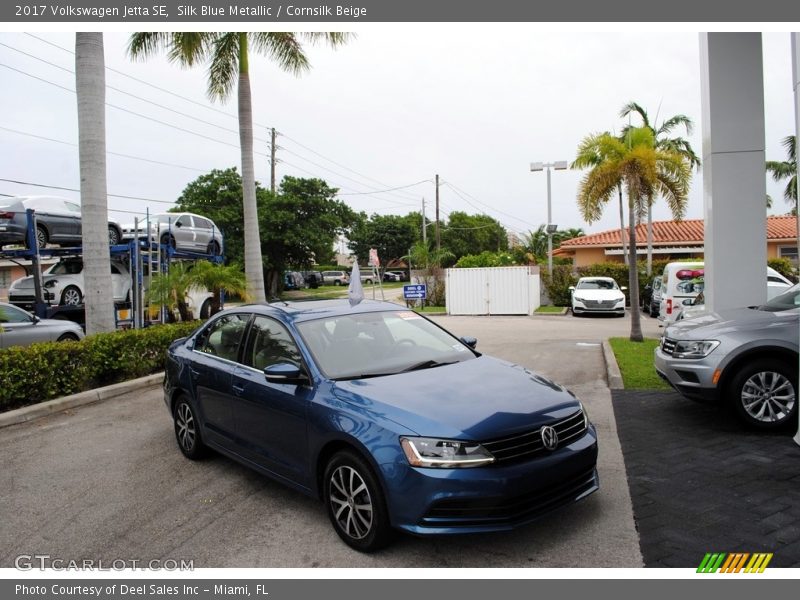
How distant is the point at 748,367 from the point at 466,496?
160 inches

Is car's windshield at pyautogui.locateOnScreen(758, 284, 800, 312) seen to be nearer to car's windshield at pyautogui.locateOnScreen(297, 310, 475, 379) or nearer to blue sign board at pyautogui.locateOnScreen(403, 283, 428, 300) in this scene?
car's windshield at pyautogui.locateOnScreen(297, 310, 475, 379)

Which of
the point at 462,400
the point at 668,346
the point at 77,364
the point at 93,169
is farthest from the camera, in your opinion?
the point at 93,169

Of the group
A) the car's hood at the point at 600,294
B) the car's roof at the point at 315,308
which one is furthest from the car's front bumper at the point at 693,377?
the car's hood at the point at 600,294

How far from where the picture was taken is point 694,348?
6.33 meters

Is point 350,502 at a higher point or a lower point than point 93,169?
lower

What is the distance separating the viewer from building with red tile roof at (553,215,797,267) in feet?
97.4

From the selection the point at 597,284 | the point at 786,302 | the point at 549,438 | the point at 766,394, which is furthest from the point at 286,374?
the point at 597,284

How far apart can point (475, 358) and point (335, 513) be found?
1731 mm

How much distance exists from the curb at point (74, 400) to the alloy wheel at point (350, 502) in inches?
217

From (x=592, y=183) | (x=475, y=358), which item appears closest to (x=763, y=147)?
(x=592, y=183)

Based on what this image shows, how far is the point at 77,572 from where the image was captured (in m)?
3.71

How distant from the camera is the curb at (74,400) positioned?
24.5 ft

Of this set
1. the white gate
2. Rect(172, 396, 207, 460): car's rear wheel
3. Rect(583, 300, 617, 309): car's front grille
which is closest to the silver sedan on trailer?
Rect(172, 396, 207, 460): car's rear wheel

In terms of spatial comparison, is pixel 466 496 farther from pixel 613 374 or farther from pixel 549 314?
pixel 549 314
